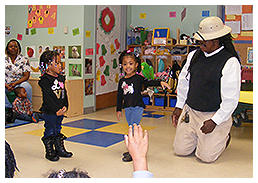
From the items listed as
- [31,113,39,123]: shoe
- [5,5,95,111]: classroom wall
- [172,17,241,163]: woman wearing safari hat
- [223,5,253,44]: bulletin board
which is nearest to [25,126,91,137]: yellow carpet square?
[31,113,39,123]: shoe

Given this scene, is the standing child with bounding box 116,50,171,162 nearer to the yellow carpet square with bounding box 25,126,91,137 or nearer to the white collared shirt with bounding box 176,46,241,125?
the white collared shirt with bounding box 176,46,241,125

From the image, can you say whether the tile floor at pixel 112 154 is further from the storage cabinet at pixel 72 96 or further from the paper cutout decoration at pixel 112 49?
the paper cutout decoration at pixel 112 49

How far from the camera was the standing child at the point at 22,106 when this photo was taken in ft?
15.3

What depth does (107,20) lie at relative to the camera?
613 cm

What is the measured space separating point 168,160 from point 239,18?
4.03m

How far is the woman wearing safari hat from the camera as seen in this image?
2.78m

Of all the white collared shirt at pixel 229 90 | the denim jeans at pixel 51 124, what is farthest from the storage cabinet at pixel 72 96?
the white collared shirt at pixel 229 90

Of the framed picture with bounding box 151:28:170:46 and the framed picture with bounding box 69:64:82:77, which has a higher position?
the framed picture with bounding box 151:28:170:46

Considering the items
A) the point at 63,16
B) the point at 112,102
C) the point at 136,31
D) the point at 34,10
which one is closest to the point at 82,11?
the point at 63,16

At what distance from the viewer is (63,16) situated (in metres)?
5.59

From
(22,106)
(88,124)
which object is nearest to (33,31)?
(22,106)

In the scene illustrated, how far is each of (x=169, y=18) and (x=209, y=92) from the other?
414 centimetres

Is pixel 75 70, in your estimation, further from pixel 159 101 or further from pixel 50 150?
pixel 50 150

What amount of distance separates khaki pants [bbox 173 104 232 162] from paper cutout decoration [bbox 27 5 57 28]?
3549 millimetres
